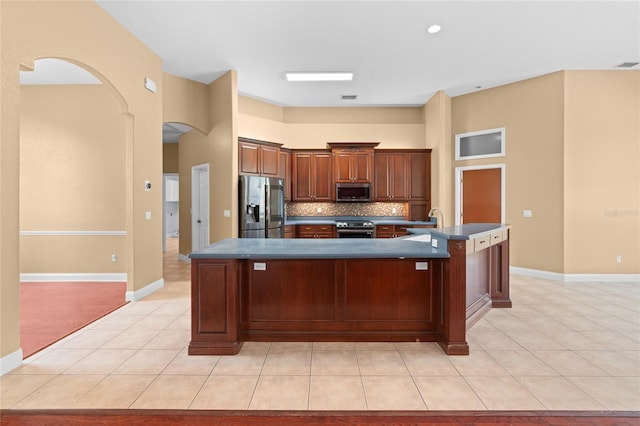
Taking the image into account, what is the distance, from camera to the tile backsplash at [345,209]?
7289mm

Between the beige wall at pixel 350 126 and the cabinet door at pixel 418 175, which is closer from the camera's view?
the cabinet door at pixel 418 175

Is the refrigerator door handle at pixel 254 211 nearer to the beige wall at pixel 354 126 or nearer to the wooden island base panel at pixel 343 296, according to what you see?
the beige wall at pixel 354 126

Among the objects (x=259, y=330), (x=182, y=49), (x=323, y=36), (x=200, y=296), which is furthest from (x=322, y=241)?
(x=182, y=49)

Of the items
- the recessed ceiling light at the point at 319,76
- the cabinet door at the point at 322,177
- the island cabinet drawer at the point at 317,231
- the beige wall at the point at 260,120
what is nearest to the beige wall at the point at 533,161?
the recessed ceiling light at the point at 319,76

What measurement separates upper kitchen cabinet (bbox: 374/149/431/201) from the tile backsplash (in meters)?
0.37

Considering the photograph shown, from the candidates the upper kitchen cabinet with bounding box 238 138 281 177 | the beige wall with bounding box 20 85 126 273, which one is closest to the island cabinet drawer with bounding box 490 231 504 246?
the upper kitchen cabinet with bounding box 238 138 281 177

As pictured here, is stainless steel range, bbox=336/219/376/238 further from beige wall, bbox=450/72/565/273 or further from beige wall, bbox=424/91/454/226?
beige wall, bbox=450/72/565/273

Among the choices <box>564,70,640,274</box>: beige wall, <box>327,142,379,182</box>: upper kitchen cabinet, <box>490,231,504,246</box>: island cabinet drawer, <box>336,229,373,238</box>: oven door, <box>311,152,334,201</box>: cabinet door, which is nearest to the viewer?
<box>490,231,504,246</box>: island cabinet drawer

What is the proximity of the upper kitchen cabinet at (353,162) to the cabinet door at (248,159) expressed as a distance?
171 cm

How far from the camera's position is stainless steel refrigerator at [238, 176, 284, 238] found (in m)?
5.55

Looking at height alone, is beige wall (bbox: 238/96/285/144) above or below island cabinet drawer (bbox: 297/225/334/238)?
above

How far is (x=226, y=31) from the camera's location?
4.19 meters

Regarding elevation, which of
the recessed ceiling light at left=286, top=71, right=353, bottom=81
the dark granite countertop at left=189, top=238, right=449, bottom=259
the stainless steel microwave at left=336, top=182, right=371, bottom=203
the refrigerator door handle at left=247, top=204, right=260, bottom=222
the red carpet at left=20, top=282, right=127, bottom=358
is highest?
the recessed ceiling light at left=286, top=71, right=353, bottom=81

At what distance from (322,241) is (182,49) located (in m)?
3.56
